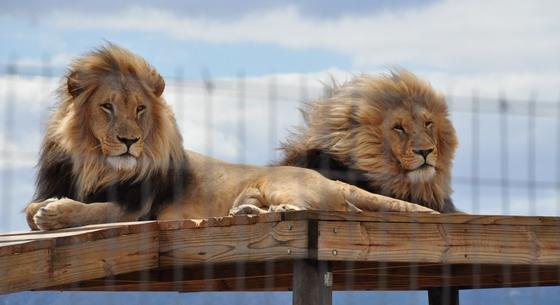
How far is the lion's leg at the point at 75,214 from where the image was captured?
21.8 feet

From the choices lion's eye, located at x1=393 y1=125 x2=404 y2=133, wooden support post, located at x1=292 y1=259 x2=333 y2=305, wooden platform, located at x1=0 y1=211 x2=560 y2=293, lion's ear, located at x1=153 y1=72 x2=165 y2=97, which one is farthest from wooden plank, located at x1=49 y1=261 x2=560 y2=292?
lion's ear, located at x1=153 y1=72 x2=165 y2=97

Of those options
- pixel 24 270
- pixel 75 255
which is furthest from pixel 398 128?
pixel 24 270

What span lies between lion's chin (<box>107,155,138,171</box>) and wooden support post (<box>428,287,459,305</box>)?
278 cm

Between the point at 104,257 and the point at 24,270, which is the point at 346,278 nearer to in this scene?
the point at 104,257

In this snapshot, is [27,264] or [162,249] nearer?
[27,264]

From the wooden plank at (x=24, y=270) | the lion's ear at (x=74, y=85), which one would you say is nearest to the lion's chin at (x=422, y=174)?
the lion's ear at (x=74, y=85)

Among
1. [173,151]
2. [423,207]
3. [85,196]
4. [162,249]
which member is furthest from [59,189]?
[423,207]

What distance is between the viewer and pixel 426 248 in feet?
20.1

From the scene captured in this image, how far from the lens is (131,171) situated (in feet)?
22.8

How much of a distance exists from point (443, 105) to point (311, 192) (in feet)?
3.93

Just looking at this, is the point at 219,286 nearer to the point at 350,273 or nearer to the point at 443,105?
the point at 350,273

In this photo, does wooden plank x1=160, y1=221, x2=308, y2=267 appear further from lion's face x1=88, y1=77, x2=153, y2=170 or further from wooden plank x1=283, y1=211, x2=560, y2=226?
lion's face x1=88, y1=77, x2=153, y2=170

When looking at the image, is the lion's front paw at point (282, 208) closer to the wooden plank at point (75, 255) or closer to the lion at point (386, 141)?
the wooden plank at point (75, 255)

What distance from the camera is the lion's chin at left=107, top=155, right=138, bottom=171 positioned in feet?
22.5
